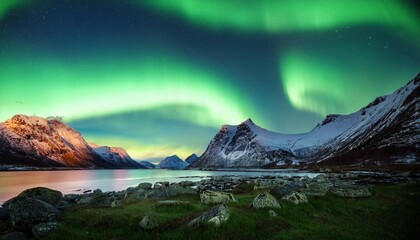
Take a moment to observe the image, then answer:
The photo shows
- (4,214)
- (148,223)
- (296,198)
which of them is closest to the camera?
(148,223)

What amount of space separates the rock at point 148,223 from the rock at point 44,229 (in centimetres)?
617

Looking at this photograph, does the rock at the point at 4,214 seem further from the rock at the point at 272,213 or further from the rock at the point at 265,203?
the rock at the point at 272,213

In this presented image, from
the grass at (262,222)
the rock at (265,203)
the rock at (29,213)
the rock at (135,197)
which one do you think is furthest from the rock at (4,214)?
the rock at (265,203)

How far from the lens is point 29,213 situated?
22906mm

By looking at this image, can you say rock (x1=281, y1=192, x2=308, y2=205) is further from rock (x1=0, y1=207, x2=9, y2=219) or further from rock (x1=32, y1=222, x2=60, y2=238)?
rock (x1=0, y1=207, x2=9, y2=219)

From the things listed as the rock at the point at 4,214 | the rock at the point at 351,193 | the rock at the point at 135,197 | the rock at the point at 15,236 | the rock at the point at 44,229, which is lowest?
the rock at the point at 15,236

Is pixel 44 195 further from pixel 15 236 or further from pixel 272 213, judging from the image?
pixel 272 213

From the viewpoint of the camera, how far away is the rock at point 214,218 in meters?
22.1

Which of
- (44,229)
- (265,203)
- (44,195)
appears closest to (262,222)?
(265,203)

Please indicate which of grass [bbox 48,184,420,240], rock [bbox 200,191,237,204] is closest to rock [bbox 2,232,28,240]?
grass [bbox 48,184,420,240]

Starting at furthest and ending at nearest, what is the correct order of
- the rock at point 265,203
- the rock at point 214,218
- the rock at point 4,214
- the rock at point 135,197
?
the rock at point 135,197 → the rock at point 265,203 → the rock at point 4,214 → the rock at point 214,218

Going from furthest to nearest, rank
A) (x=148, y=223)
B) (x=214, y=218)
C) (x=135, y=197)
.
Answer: (x=135, y=197) → (x=148, y=223) → (x=214, y=218)

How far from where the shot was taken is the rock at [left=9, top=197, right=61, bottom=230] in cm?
2253

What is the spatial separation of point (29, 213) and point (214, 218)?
13852 millimetres
